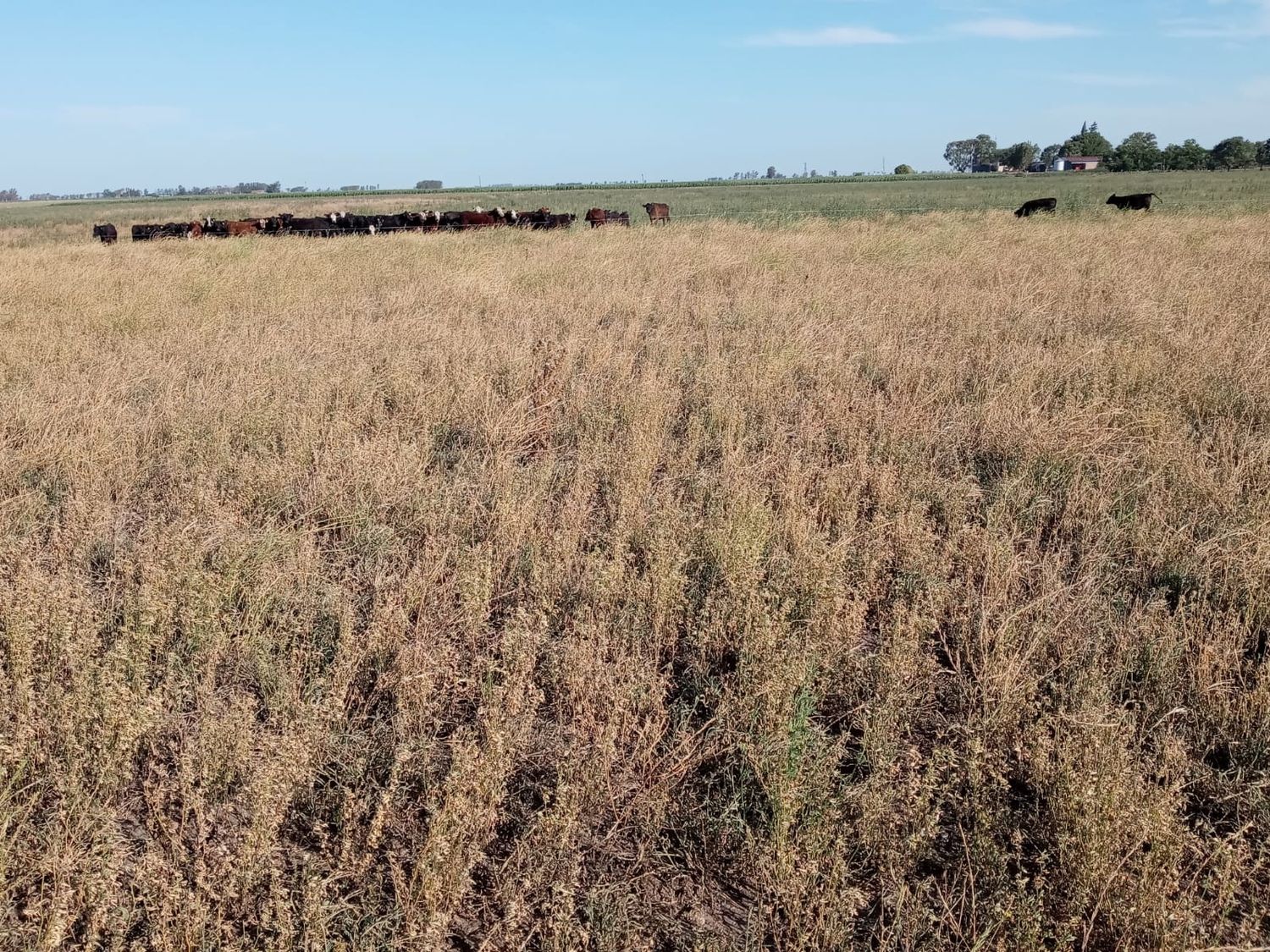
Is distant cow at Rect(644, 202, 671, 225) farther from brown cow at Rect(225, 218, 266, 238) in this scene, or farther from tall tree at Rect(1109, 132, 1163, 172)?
tall tree at Rect(1109, 132, 1163, 172)

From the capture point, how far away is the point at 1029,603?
3.79 metres

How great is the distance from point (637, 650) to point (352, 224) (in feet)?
75.4

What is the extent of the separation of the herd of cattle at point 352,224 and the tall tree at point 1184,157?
366 feet

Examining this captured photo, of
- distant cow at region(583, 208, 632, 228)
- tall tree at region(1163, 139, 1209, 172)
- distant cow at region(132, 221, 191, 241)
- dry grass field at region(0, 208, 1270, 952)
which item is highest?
tall tree at region(1163, 139, 1209, 172)

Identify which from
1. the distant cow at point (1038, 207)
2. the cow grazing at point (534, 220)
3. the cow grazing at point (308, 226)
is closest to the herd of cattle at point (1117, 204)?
the distant cow at point (1038, 207)

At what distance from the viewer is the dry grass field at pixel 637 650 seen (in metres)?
2.41

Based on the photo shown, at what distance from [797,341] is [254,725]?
643 cm

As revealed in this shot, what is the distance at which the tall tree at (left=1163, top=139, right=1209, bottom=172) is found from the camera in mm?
105812

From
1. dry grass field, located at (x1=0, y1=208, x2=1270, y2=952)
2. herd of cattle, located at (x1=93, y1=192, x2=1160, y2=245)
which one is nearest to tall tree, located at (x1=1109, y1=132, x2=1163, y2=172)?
herd of cattle, located at (x1=93, y1=192, x2=1160, y2=245)

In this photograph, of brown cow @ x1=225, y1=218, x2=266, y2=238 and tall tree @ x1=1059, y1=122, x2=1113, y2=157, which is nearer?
brown cow @ x1=225, y1=218, x2=266, y2=238

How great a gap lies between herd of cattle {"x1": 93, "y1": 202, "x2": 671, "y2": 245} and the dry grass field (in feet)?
50.8

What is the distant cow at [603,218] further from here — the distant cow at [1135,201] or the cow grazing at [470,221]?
the distant cow at [1135,201]

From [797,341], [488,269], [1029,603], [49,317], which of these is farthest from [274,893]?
[488,269]

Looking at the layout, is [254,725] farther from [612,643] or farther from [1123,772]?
[1123,772]
